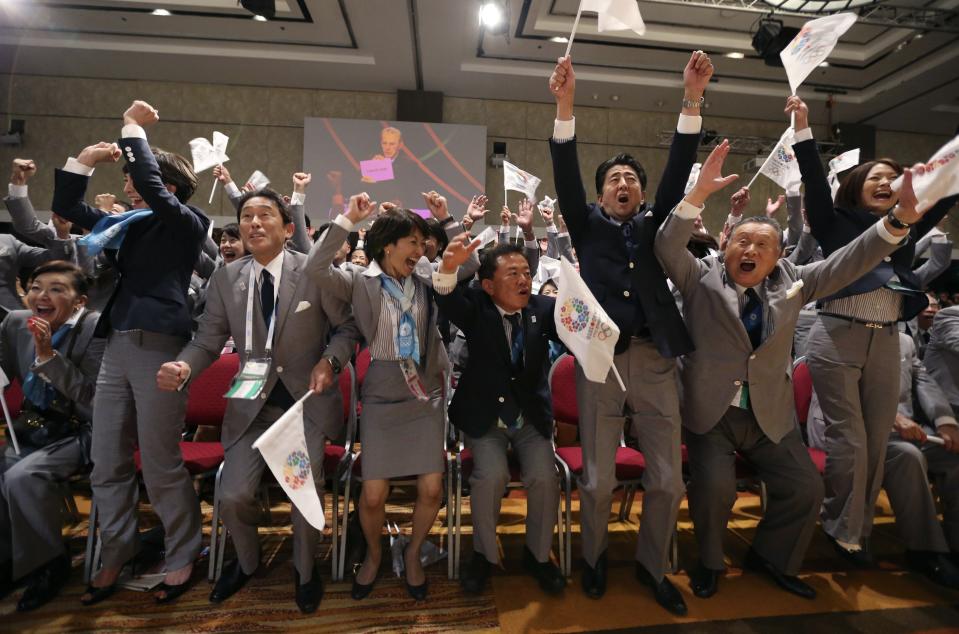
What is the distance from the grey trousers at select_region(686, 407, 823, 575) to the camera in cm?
248

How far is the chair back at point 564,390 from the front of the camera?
3.04m

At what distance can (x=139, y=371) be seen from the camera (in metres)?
2.31

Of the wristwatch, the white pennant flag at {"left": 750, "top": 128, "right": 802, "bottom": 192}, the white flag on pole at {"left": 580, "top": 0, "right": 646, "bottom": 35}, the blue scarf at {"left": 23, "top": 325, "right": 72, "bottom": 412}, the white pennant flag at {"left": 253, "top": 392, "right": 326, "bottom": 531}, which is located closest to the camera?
the white pennant flag at {"left": 253, "top": 392, "right": 326, "bottom": 531}

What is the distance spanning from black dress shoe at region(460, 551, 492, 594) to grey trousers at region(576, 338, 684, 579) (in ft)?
1.75

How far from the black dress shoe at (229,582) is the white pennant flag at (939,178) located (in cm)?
312

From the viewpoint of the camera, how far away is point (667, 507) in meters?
2.37

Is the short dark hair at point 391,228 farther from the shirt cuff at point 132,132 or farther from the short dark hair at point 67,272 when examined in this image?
the short dark hair at point 67,272

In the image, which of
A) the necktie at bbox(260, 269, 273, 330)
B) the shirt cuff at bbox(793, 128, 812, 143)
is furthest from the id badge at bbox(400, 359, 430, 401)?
the shirt cuff at bbox(793, 128, 812, 143)

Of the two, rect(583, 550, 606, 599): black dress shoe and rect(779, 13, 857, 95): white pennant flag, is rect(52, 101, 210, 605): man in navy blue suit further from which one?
rect(779, 13, 857, 95): white pennant flag

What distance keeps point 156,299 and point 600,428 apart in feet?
6.81

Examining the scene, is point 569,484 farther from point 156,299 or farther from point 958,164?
point 156,299

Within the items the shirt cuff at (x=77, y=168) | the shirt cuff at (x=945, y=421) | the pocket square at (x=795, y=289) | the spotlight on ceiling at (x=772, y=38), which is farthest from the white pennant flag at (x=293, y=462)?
the spotlight on ceiling at (x=772, y=38)

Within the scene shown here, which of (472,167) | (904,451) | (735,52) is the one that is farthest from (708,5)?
(904,451)

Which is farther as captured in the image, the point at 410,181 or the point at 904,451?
the point at 410,181
